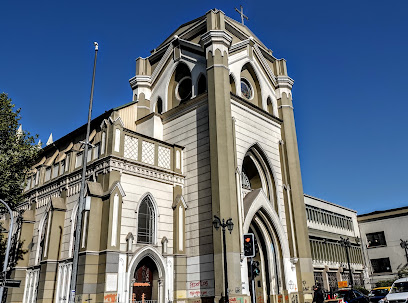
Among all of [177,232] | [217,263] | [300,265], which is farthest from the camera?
[300,265]

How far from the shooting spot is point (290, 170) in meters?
29.7

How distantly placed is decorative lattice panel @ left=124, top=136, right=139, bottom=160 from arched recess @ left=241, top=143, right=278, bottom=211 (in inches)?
346

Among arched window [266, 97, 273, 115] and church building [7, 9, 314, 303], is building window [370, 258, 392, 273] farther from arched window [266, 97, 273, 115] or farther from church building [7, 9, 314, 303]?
arched window [266, 97, 273, 115]

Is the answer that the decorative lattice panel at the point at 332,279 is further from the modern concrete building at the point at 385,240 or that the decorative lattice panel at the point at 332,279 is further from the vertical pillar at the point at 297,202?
the vertical pillar at the point at 297,202

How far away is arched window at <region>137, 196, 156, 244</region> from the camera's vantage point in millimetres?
22312

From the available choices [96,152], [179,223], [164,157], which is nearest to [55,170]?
[96,152]

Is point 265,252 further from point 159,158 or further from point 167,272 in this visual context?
point 159,158

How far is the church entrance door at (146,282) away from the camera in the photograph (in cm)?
Result: 2154

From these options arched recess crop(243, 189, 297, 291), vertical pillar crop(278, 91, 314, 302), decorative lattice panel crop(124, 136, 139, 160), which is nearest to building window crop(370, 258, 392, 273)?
vertical pillar crop(278, 91, 314, 302)

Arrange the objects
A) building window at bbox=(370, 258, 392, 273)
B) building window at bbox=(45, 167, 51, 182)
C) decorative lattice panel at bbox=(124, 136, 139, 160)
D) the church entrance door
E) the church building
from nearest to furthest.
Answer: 1. the church building
2. the church entrance door
3. decorative lattice panel at bbox=(124, 136, 139, 160)
4. building window at bbox=(45, 167, 51, 182)
5. building window at bbox=(370, 258, 392, 273)

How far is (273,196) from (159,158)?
31.3 feet

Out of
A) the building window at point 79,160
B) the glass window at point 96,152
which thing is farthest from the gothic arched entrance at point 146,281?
the building window at point 79,160

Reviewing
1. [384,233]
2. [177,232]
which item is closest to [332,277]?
[384,233]

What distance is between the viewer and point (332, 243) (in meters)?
46.7
